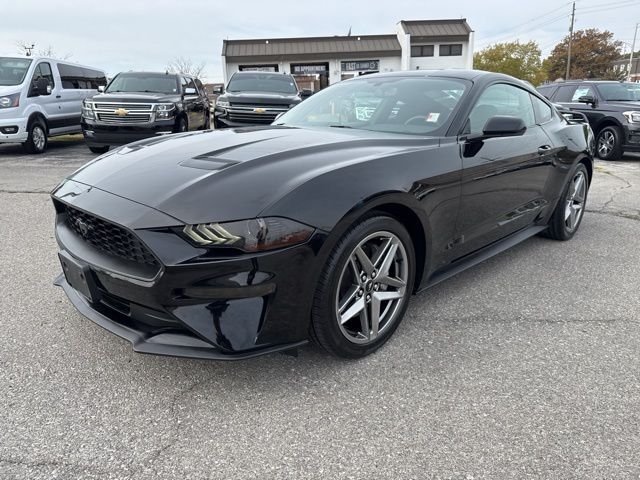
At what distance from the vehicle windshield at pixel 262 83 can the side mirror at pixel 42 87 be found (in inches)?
153

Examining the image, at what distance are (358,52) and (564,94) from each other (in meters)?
27.1

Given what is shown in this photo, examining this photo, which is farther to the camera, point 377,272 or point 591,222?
point 591,222

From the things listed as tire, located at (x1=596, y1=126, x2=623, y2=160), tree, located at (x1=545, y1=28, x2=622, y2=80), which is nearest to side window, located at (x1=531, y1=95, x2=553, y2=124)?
tire, located at (x1=596, y1=126, x2=623, y2=160)

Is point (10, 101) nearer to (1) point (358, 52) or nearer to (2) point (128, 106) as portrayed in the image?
(2) point (128, 106)

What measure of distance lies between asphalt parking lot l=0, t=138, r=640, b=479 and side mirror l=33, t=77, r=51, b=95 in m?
8.67

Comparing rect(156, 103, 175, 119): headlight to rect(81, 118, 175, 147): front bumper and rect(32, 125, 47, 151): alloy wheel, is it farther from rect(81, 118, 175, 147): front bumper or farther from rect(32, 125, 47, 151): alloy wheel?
rect(32, 125, 47, 151): alloy wheel

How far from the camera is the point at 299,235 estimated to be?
210 cm

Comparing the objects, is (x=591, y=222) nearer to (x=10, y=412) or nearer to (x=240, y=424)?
(x=240, y=424)

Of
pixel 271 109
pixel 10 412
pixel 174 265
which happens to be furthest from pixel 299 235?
pixel 271 109

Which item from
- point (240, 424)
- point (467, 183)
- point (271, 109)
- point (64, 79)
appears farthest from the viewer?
point (64, 79)

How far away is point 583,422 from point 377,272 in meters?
1.13

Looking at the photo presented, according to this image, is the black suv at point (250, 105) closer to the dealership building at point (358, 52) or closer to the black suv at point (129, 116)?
the black suv at point (129, 116)

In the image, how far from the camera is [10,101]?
9.70 meters

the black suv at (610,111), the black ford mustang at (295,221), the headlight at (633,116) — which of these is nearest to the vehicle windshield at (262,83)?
the black suv at (610,111)
